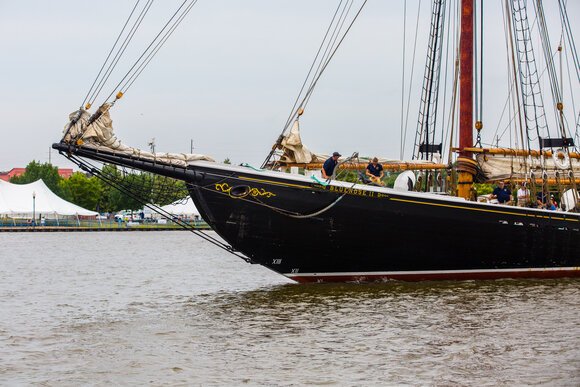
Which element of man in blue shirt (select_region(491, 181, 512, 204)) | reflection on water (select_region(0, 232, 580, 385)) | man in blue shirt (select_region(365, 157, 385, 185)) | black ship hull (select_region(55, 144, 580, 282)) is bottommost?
reflection on water (select_region(0, 232, 580, 385))

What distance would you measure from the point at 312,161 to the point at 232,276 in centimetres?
794

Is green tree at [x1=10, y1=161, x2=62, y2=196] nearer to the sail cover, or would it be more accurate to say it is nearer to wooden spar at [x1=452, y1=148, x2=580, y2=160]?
wooden spar at [x1=452, y1=148, x2=580, y2=160]

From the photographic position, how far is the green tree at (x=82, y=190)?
412 feet

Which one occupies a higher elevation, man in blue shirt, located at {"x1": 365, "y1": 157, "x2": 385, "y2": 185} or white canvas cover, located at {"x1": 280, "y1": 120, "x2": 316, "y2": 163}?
white canvas cover, located at {"x1": 280, "y1": 120, "x2": 316, "y2": 163}

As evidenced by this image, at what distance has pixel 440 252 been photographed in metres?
25.6

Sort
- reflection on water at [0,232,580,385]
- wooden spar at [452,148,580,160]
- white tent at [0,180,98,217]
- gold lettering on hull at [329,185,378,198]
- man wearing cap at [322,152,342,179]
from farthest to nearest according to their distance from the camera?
white tent at [0,180,98,217] → wooden spar at [452,148,580,160] → man wearing cap at [322,152,342,179] → gold lettering on hull at [329,185,378,198] → reflection on water at [0,232,580,385]

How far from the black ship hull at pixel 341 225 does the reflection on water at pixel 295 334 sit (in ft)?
2.35

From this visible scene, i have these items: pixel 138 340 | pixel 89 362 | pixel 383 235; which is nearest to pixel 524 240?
pixel 383 235

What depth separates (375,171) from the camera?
2620 cm

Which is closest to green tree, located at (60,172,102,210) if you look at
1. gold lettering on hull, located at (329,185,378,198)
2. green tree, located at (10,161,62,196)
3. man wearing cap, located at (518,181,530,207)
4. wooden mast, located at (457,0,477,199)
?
green tree, located at (10,161,62,196)

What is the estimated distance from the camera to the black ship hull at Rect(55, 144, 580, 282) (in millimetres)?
23828

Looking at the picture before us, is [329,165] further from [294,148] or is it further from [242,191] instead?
[242,191]

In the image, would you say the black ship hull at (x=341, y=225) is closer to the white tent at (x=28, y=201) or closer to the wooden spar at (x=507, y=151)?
the wooden spar at (x=507, y=151)

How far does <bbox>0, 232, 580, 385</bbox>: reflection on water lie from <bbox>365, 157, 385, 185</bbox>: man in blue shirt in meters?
3.02
